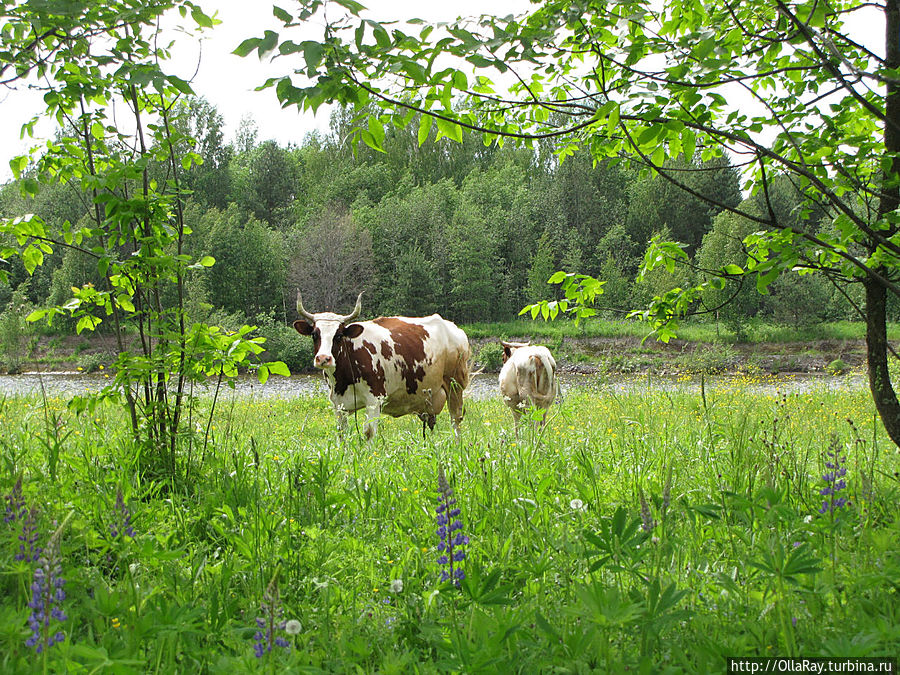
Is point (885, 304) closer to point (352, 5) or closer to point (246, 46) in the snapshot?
point (352, 5)

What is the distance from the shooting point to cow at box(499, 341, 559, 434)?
9.04 meters

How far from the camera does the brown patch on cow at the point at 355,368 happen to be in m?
7.71

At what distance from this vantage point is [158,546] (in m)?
2.47

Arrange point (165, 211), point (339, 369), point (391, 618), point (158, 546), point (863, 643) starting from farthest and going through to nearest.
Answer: point (339, 369)
point (165, 211)
point (158, 546)
point (391, 618)
point (863, 643)

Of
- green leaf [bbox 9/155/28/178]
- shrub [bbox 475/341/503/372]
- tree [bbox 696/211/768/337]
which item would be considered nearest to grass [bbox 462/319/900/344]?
tree [bbox 696/211/768/337]

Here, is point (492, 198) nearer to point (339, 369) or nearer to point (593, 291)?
point (339, 369)

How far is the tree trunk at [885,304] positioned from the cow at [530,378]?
18.2 feet

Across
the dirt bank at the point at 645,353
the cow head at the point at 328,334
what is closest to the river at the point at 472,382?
the dirt bank at the point at 645,353

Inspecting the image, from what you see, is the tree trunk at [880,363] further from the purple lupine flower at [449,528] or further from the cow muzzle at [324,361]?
the cow muzzle at [324,361]

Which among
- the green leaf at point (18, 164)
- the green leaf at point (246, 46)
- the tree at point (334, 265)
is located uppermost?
the tree at point (334, 265)

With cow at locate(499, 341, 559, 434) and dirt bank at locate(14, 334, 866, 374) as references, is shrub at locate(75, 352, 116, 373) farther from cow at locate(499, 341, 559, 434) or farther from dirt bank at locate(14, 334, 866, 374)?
cow at locate(499, 341, 559, 434)

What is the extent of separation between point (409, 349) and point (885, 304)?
5.87 m

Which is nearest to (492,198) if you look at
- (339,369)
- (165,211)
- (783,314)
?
(783,314)

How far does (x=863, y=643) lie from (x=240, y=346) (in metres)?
2.72
